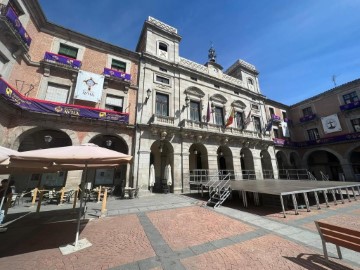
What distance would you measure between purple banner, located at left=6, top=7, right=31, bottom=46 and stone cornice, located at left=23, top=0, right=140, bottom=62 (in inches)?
108

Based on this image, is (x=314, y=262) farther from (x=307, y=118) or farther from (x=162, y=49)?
(x=307, y=118)

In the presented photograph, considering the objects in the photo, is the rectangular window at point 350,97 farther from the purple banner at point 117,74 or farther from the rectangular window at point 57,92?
the rectangular window at point 57,92

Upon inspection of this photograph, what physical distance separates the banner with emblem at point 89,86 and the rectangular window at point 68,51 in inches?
100.0

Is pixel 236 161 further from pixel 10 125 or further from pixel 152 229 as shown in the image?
pixel 10 125

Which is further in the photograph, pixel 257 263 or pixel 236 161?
pixel 236 161

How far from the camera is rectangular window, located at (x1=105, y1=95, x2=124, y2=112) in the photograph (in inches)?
584

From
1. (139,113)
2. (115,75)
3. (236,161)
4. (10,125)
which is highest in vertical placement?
(115,75)

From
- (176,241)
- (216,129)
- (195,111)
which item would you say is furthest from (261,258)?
(195,111)

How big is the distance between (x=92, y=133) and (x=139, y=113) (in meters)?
4.31

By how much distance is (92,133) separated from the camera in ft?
43.4

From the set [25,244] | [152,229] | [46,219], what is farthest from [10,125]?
[152,229]

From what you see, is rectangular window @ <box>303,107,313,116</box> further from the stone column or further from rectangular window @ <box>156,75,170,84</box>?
rectangular window @ <box>156,75,170,84</box>

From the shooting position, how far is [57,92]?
13.4 meters

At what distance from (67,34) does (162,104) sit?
10696mm
